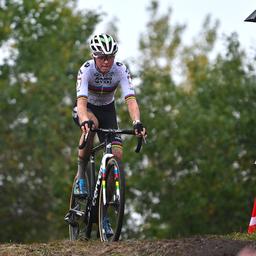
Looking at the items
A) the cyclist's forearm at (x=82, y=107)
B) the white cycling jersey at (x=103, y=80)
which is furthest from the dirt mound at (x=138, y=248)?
the white cycling jersey at (x=103, y=80)

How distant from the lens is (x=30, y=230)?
45125mm

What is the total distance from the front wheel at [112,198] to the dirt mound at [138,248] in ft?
0.80

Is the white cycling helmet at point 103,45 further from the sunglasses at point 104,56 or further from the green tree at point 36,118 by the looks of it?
the green tree at point 36,118

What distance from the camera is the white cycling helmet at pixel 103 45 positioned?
1155 centimetres

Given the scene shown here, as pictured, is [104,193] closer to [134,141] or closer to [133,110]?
[133,110]

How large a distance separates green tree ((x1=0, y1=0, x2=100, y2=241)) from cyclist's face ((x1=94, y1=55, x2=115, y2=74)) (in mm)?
32603

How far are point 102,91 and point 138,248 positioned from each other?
2.53 m

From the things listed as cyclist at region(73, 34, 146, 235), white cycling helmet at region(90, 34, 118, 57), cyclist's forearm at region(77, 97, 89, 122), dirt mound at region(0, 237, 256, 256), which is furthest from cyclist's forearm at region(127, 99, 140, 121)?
dirt mound at region(0, 237, 256, 256)

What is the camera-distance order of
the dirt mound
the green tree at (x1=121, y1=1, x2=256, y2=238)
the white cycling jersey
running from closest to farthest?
the dirt mound
the white cycling jersey
the green tree at (x1=121, y1=1, x2=256, y2=238)

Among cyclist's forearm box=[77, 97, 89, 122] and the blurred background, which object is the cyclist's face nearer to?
cyclist's forearm box=[77, 97, 89, 122]

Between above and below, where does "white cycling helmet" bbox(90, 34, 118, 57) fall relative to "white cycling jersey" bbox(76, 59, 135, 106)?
above

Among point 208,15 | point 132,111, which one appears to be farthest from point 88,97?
point 208,15

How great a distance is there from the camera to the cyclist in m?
11.6

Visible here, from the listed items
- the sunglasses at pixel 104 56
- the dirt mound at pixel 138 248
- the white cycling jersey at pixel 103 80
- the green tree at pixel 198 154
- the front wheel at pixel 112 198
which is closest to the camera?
the dirt mound at pixel 138 248
